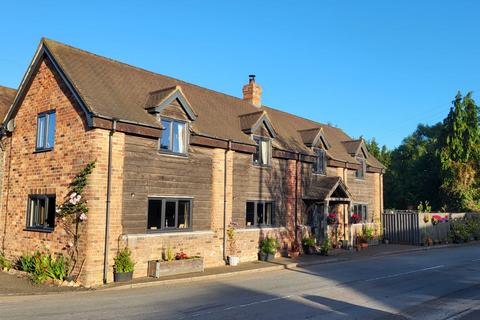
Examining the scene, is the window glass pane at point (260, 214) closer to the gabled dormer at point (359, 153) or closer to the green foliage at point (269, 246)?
the green foliage at point (269, 246)

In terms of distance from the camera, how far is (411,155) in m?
62.6

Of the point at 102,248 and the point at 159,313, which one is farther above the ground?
the point at 102,248

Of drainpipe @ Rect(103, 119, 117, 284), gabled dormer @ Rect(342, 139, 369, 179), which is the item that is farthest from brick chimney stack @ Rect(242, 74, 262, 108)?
drainpipe @ Rect(103, 119, 117, 284)

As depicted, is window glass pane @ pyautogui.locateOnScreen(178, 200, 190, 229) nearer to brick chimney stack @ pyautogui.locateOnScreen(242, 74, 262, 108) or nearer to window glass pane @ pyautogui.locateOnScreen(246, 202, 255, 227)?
window glass pane @ pyautogui.locateOnScreen(246, 202, 255, 227)

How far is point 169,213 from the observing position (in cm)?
1692

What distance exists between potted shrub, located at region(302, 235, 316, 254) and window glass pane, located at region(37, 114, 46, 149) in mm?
13603

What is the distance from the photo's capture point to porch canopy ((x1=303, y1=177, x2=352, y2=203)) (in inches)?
940

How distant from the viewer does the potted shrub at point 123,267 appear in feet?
47.5

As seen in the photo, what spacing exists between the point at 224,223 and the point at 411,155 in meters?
50.2

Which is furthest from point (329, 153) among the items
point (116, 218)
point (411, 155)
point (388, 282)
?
point (411, 155)

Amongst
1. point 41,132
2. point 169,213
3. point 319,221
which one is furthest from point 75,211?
point 319,221

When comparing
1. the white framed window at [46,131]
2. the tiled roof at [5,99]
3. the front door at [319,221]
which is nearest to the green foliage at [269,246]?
the front door at [319,221]

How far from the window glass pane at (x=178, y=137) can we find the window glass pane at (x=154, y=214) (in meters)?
2.20

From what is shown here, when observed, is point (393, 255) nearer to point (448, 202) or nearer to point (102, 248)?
point (102, 248)
